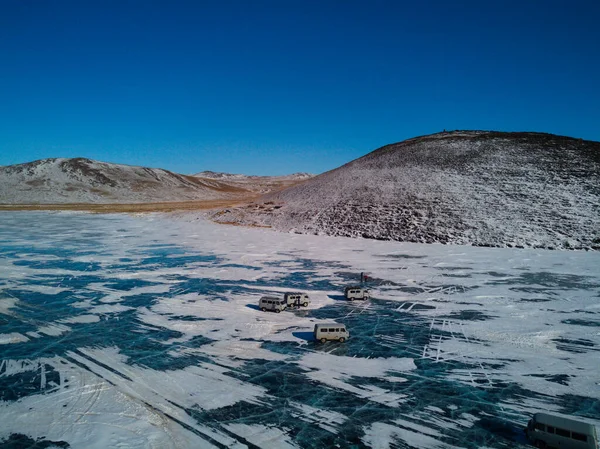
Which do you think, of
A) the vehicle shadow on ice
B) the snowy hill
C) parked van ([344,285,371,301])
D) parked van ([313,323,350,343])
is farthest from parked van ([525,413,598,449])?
the snowy hill

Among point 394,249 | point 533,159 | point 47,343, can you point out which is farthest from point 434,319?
point 533,159

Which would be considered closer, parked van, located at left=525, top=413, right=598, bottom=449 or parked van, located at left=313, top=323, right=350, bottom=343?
parked van, located at left=525, top=413, right=598, bottom=449

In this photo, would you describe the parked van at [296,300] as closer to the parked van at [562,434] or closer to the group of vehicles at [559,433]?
the group of vehicles at [559,433]

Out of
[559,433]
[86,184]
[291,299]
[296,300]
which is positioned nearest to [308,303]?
[296,300]

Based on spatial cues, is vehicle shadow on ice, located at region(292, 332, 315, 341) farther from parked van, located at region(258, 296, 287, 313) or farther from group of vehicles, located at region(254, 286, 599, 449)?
group of vehicles, located at region(254, 286, 599, 449)

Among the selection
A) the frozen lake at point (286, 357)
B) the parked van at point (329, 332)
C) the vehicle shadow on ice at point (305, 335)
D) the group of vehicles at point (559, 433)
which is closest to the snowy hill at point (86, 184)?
the frozen lake at point (286, 357)

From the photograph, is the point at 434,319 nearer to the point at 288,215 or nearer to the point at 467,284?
the point at 467,284
